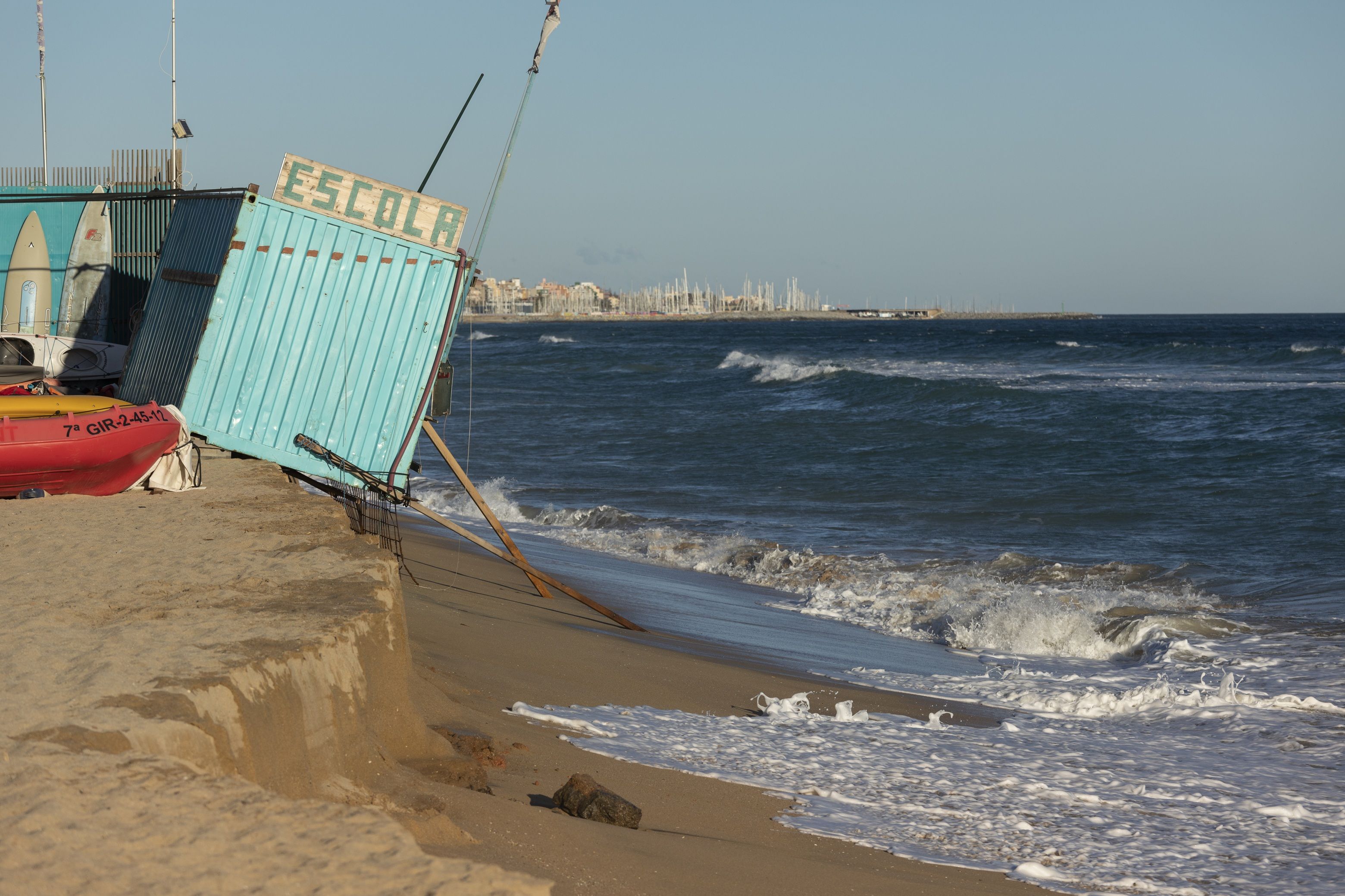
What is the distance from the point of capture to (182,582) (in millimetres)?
5312

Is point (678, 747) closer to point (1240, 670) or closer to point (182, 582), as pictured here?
point (182, 582)

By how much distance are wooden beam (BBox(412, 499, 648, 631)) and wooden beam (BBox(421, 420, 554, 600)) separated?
5 cm

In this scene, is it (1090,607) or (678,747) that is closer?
(678,747)

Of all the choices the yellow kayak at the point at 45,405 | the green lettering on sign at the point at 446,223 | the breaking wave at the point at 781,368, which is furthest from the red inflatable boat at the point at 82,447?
the breaking wave at the point at 781,368

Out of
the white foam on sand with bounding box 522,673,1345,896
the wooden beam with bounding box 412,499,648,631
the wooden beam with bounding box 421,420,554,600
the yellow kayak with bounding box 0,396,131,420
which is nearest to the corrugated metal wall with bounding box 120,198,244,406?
the yellow kayak with bounding box 0,396,131,420

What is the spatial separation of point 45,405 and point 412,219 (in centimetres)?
333

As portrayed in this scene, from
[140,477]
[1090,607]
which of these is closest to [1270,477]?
[1090,607]

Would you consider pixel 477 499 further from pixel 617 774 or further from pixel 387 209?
pixel 617 774

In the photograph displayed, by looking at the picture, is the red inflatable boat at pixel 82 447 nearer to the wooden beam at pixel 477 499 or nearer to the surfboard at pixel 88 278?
the wooden beam at pixel 477 499

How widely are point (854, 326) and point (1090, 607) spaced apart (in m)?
140

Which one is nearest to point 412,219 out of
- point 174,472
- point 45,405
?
point 174,472

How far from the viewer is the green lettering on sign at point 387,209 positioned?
8.90 meters

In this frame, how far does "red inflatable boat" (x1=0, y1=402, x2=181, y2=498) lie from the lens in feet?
25.6

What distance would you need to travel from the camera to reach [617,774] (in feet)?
17.0
